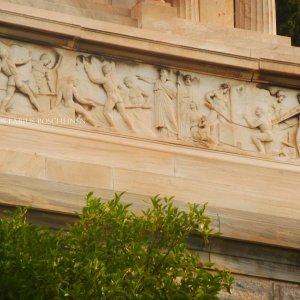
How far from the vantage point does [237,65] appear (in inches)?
969

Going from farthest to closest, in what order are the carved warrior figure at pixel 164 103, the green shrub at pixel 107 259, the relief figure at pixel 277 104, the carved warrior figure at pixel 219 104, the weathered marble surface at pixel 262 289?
the relief figure at pixel 277 104 → the carved warrior figure at pixel 219 104 → the carved warrior figure at pixel 164 103 → the weathered marble surface at pixel 262 289 → the green shrub at pixel 107 259

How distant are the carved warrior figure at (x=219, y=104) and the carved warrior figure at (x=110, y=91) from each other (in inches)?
45.9

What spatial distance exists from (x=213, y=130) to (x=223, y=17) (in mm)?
2822

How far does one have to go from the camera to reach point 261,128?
2459 centimetres

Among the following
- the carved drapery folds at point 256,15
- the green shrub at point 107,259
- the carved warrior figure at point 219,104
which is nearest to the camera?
the green shrub at point 107,259

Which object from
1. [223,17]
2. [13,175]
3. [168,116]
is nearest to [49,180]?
[13,175]

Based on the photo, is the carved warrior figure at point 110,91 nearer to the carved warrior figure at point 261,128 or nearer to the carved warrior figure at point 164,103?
the carved warrior figure at point 164,103

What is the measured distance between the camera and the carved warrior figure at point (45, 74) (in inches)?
930

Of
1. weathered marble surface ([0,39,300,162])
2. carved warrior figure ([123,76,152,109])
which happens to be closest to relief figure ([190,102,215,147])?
weathered marble surface ([0,39,300,162])

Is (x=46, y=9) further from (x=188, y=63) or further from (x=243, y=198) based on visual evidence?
(x=243, y=198)

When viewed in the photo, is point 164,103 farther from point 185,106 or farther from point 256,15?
point 256,15

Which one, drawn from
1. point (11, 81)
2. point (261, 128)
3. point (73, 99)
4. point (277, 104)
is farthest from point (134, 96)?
point (277, 104)

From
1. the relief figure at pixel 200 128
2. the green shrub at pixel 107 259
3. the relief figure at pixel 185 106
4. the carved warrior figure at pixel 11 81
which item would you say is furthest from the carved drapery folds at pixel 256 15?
the green shrub at pixel 107 259

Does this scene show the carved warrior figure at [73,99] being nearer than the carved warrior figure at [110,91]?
Yes
